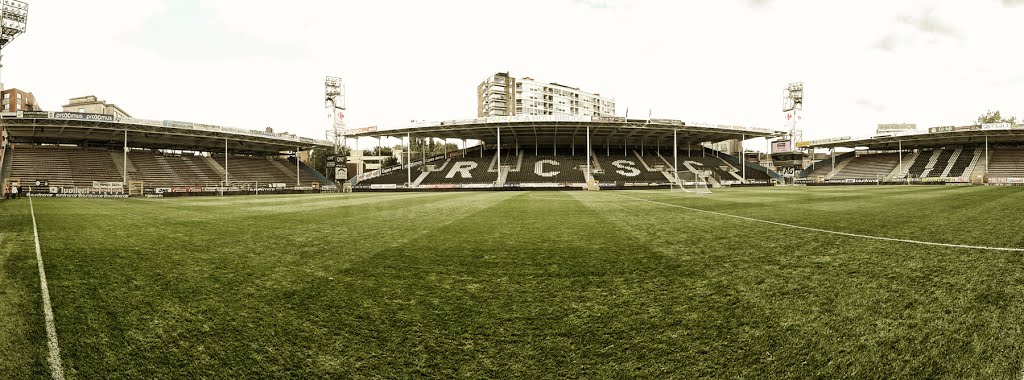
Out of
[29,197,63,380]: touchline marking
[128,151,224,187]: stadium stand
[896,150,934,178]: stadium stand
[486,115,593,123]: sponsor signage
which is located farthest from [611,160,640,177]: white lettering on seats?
[29,197,63,380]: touchline marking

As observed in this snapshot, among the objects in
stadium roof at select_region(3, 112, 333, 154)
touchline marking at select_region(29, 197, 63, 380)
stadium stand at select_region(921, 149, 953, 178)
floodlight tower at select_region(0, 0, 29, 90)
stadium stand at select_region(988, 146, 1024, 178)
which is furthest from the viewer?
stadium stand at select_region(921, 149, 953, 178)

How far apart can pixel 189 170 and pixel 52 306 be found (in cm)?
4231

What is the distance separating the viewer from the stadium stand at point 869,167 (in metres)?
44.2

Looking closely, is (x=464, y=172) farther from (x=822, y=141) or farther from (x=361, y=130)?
(x=822, y=141)

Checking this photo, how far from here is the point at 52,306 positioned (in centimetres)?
270

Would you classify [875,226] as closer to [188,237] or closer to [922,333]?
[922,333]

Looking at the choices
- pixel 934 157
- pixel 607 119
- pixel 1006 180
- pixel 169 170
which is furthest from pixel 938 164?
pixel 169 170

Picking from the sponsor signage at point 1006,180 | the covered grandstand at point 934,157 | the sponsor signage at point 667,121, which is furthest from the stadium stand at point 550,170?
the sponsor signage at point 1006,180

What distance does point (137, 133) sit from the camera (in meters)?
33.9

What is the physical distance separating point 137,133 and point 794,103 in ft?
224

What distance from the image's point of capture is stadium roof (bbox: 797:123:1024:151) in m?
36.8

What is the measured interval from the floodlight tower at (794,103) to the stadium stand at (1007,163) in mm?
16229

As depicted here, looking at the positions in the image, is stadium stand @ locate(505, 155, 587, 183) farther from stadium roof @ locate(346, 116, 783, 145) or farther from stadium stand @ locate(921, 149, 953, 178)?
stadium stand @ locate(921, 149, 953, 178)

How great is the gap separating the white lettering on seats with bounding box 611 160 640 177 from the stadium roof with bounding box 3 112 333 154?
2910 cm
